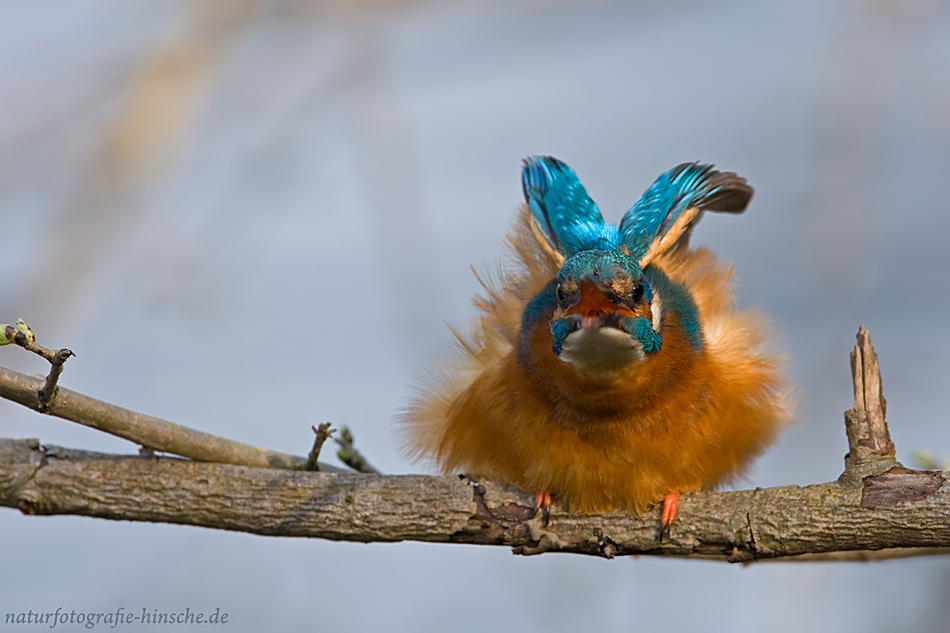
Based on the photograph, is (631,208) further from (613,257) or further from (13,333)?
(13,333)

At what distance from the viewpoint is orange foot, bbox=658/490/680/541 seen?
3.29 meters

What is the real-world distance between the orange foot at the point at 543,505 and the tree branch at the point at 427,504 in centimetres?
3

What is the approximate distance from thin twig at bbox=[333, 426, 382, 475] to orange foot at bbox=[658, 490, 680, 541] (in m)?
1.28

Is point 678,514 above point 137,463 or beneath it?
above

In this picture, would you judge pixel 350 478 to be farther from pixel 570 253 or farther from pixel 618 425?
pixel 570 253

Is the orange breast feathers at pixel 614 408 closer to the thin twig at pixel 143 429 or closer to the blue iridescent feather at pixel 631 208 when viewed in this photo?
the blue iridescent feather at pixel 631 208

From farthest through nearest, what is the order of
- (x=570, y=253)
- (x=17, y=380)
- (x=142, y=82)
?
(x=142, y=82)
(x=570, y=253)
(x=17, y=380)

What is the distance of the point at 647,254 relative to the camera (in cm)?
378

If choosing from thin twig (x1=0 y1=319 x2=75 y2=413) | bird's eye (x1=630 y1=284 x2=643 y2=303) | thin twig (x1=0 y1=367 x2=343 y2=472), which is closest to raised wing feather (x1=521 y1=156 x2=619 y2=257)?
bird's eye (x1=630 y1=284 x2=643 y2=303)

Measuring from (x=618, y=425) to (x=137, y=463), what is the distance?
1879 millimetres

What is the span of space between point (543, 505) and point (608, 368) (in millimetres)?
642

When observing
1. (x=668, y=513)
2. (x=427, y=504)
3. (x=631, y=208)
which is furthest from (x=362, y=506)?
(x=631, y=208)

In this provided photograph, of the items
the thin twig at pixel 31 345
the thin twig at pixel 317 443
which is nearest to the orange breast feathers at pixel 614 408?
the thin twig at pixel 317 443

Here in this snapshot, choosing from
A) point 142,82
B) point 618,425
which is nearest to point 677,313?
point 618,425
